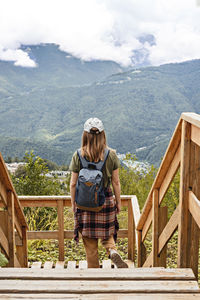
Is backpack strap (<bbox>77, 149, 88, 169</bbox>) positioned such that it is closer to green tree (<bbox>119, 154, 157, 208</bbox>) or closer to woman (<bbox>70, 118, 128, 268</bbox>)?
woman (<bbox>70, 118, 128, 268</bbox>)

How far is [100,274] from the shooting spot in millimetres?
1730

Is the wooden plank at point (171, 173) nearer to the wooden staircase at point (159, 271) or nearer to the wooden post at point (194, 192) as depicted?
the wooden staircase at point (159, 271)

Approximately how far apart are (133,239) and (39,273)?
217 centimetres

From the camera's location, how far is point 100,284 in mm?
1582

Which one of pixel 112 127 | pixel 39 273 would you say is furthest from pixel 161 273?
pixel 112 127

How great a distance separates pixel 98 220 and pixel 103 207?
0.37 feet

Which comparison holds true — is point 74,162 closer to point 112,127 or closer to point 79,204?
point 79,204

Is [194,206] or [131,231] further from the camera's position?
[131,231]

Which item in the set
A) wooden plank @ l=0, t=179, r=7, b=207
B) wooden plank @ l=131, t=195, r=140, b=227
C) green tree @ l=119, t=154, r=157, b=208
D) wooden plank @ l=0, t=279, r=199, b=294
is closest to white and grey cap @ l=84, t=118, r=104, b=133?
wooden plank @ l=0, t=179, r=7, b=207

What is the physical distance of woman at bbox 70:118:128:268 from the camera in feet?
7.68

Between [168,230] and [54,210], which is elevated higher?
[168,230]

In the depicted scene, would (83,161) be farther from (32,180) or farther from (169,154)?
(32,180)

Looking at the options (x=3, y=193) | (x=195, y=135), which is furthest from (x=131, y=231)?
(x=195, y=135)

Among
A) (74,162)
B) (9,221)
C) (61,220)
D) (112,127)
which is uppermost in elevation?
(112,127)
